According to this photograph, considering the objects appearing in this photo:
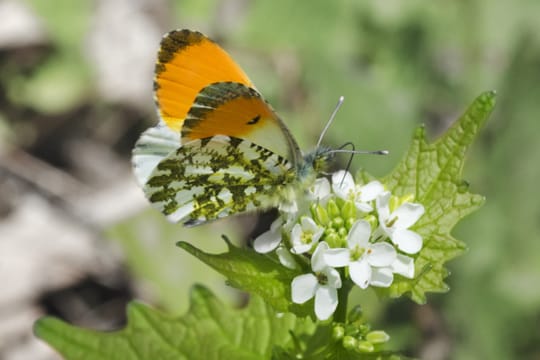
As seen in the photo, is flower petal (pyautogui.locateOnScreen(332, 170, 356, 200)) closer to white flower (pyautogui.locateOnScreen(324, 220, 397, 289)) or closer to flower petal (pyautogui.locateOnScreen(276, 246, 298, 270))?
white flower (pyautogui.locateOnScreen(324, 220, 397, 289))

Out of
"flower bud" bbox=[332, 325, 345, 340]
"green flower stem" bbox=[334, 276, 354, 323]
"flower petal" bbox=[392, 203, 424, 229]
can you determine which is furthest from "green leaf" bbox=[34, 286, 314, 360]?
"flower petal" bbox=[392, 203, 424, 229]

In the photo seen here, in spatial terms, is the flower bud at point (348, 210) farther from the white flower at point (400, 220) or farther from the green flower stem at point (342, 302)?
the green flower stem at point (342, 302)

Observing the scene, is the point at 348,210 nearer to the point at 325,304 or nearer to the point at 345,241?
the point at 345,241

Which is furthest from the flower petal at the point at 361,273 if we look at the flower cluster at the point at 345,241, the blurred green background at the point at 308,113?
the blurred green background at the point at 308,113

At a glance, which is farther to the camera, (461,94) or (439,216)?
(461,94)

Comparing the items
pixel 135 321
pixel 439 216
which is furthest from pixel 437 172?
→ pixel 135 321

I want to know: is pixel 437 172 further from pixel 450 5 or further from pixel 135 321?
pixel 450 5

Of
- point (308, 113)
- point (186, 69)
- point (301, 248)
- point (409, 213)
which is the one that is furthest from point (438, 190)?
point (308, 113)
